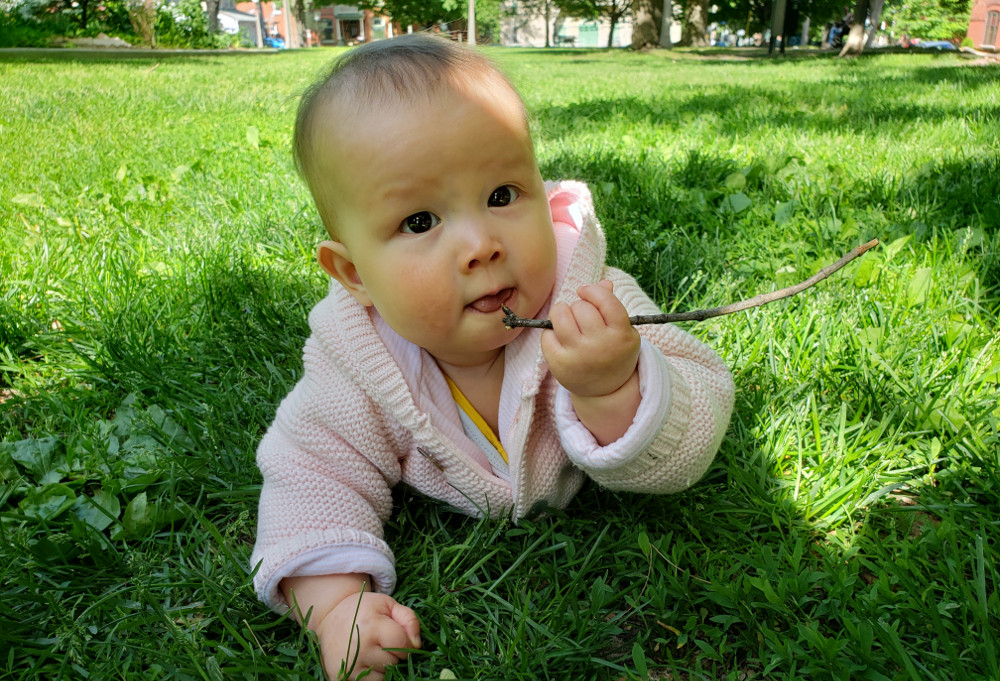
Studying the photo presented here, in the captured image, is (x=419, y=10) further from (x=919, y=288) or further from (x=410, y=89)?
(x=410, y=89)

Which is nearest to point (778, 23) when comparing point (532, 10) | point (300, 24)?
point (300, 24)

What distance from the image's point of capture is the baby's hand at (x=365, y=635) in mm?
1270

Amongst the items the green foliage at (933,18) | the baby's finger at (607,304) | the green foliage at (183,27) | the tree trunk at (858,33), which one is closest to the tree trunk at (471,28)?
the baby's finger at (607,304)

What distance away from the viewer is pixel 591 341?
1256 millimetres

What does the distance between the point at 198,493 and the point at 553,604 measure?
34.6 inches

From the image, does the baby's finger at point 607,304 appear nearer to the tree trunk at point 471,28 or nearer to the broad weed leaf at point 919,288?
the tree trunk at point 471,28

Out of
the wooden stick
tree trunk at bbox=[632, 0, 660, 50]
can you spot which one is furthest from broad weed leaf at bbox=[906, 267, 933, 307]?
tree trunk at bbox=[632, 0, 660, 50]

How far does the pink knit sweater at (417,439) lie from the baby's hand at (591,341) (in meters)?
0.09

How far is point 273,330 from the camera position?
7.68 feet

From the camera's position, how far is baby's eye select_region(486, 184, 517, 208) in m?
1.41

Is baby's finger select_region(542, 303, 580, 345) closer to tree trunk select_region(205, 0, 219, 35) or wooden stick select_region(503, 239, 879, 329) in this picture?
wooden stick select_region(503, 239, 879, 329)

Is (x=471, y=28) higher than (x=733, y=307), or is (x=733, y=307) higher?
(x=471, y=28)

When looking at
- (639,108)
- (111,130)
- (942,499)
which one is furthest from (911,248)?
(111,130)

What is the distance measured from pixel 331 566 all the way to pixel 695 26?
3216 centimetres
